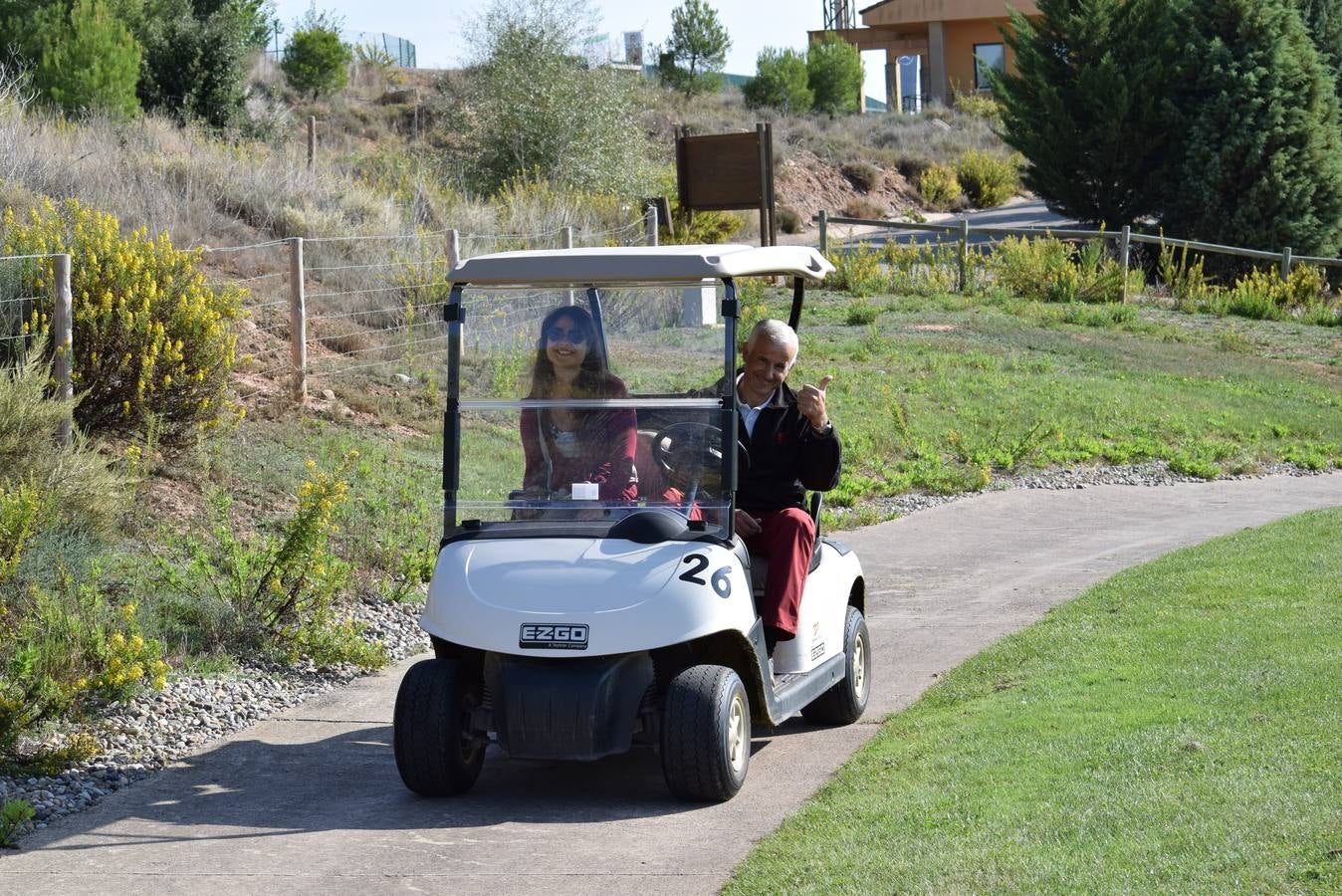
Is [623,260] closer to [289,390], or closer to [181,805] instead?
[181,805]

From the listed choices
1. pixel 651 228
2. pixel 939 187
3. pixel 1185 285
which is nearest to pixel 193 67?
pixel 651 228

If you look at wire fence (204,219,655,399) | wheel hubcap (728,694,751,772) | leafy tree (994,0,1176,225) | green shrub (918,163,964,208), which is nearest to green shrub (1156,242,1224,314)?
leafy tree (994,0,1176,225)

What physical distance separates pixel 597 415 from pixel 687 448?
1.27 feet

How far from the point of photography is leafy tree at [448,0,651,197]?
26141mm

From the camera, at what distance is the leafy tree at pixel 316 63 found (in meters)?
44.3

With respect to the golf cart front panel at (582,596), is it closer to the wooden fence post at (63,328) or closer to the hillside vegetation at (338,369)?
the hillside vegetation at (338,369)

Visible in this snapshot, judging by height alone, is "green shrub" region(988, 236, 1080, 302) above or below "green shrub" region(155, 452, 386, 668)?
above

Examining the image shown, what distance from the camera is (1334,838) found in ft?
14.1

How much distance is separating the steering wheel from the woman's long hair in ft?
1.05

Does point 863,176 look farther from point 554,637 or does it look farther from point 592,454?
point 554,637

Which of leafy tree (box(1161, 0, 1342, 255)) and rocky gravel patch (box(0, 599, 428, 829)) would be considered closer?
rocky gravel patch (box(0, 599, 428, 829))

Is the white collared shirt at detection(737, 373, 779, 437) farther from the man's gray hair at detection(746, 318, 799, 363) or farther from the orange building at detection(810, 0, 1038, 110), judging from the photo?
the orange building at detection(810, 0, 1038, 110)

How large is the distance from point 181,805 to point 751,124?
142ft

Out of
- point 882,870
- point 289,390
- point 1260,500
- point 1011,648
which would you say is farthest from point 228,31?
point 882,870
